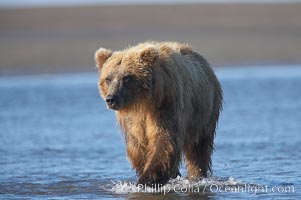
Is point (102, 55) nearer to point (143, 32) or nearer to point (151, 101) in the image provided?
point (151, 101)

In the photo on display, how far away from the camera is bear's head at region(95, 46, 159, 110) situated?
26.1 ft

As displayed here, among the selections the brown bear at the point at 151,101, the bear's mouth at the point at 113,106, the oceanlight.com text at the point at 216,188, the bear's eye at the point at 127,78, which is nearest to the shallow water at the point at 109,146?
the oceanlight.com text at the point at 216,188

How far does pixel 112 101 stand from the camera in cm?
786

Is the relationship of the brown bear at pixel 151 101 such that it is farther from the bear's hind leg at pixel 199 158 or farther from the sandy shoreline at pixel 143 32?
the sandy shoreline at pixel 143 32

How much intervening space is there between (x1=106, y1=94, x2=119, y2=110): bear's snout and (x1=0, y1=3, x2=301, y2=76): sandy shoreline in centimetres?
1608

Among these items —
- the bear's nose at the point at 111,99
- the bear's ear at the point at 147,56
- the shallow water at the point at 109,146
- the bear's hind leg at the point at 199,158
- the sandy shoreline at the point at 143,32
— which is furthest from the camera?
the sandy shoreline at the point at 143,32

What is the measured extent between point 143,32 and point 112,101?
Answer: 76.5 ft

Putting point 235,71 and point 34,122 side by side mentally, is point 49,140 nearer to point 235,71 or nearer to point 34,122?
point 34,122

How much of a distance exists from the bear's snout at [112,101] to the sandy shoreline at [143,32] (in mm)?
16075

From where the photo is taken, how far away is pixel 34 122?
49.6ft

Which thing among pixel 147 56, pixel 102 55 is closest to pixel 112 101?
pixel 147 56

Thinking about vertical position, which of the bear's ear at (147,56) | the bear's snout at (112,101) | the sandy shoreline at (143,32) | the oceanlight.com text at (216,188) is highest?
the sandy shoreline at (143,32)

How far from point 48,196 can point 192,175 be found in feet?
5.43

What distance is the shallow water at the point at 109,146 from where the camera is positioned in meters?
8.71
